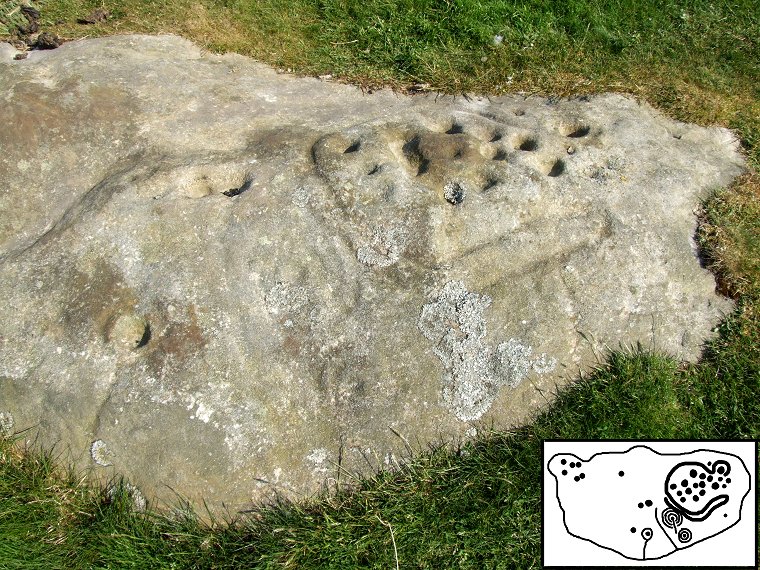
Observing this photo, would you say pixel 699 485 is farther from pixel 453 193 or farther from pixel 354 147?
pixel 354 147

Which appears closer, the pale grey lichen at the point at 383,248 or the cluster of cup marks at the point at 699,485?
the cluster of cup marks at the point at 699,485

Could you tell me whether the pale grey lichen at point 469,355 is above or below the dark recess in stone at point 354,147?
below

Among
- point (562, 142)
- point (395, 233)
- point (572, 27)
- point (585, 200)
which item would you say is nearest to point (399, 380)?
point (395, 233)

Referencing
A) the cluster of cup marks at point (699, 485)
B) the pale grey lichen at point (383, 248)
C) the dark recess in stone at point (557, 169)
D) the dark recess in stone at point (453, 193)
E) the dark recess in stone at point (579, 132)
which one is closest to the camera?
the cluster of cup marks at point (699, 485)

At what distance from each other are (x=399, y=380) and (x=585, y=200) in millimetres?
1379

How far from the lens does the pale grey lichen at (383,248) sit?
120 inches

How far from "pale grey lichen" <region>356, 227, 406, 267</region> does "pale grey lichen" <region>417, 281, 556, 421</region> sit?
29 cm

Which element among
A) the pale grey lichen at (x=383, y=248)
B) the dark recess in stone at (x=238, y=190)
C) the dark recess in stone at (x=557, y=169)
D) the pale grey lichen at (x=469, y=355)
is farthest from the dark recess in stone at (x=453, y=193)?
the dark recess in stone at (x=238, y=190)

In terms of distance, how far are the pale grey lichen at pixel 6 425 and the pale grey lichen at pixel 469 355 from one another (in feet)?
6.27

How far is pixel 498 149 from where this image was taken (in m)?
3.50

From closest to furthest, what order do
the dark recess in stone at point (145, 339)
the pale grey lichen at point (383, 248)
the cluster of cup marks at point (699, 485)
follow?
the cluster of cup marks at point (699, 485)
the dark recess in stone at point (145, 339)
the pale grey lichen at point (383, 248)

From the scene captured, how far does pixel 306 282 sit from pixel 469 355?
2.76 feet

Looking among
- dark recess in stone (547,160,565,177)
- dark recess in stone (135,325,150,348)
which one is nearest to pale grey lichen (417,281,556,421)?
dark recess in stone (547,160,565,177)

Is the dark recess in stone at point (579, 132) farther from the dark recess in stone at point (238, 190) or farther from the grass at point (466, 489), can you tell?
the dark recess in stone at point (238, 190)
